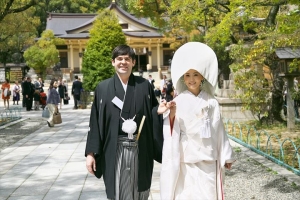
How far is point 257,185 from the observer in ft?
18.6

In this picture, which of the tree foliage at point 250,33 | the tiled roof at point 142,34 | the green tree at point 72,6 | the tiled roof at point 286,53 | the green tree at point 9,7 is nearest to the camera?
the tree foliage at point 250,33

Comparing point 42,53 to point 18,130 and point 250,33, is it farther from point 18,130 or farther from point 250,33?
point 250,33

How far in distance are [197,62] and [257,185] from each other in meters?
3.28

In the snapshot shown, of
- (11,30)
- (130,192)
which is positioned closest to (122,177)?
(130,192)

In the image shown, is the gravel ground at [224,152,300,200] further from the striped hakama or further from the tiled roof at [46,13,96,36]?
the tiled roof at [46,13,96,36]

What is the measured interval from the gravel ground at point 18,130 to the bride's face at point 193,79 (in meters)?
7.33

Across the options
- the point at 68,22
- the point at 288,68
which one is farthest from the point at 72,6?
the point at 288,68

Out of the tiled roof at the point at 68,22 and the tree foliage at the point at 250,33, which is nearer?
the tree foliage at the point at 250,33

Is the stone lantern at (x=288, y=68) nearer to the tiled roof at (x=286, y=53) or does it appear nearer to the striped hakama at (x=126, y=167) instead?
the tiled roof at (x=286, y=53)

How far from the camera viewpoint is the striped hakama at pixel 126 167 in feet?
10.6

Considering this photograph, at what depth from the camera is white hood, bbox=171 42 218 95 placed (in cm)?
298

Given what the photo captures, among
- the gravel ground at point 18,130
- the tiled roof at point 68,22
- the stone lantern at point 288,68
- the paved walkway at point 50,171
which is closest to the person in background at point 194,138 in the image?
the paved walkway at point 50,171

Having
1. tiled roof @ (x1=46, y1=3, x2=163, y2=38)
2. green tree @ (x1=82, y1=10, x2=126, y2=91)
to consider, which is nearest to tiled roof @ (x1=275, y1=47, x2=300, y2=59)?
green tree @ (x1=82, y1=10, x2=126, y2=91)

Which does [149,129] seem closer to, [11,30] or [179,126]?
[179,126]
